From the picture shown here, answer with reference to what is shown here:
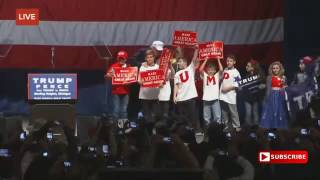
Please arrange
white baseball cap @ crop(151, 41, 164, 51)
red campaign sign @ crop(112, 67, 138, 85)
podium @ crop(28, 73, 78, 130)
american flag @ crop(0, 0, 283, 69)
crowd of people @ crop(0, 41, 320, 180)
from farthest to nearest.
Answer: american flag @ crop(0, 0, 283, 69)
white baseball cap @ crop(151, 41, 164, 51)
red campaign sign @ crop(112, 67, 138, 85)
podium @ crop(28, 73, 78, 130)
crowd of people @ crop(0, 41, 320, 180)

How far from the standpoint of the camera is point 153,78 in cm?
1706

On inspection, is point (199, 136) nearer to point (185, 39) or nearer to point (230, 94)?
point (230, 94)

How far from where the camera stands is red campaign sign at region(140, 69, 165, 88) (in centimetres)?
1702

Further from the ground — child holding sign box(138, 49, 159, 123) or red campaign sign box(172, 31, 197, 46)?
red campaign sign box(172, 31, 197, 46)

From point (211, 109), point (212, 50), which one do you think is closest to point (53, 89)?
point (211, 109)

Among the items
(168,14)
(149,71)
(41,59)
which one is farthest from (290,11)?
(41,59)

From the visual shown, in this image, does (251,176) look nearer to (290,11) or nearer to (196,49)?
(196,49)

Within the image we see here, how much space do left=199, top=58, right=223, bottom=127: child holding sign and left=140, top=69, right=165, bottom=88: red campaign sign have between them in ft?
3.11

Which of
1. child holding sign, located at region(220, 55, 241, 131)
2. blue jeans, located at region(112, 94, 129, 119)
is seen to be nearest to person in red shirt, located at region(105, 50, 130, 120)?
blue jeans, located at region(112, 94, 129, 119)

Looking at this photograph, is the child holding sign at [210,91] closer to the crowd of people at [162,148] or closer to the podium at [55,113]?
the crowd of people at [162,148]

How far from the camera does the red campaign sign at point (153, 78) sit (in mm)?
17016

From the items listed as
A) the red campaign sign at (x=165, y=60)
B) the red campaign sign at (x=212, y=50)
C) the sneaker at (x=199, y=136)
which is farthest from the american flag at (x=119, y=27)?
the sneaker at (x=199, y=136)

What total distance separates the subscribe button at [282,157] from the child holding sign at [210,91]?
4.96 m

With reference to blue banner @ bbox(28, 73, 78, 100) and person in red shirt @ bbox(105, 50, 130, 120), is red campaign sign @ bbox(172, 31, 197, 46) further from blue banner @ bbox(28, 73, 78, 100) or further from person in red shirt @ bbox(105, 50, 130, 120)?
blue banner @ bbox(28, 73, 78, 100)
